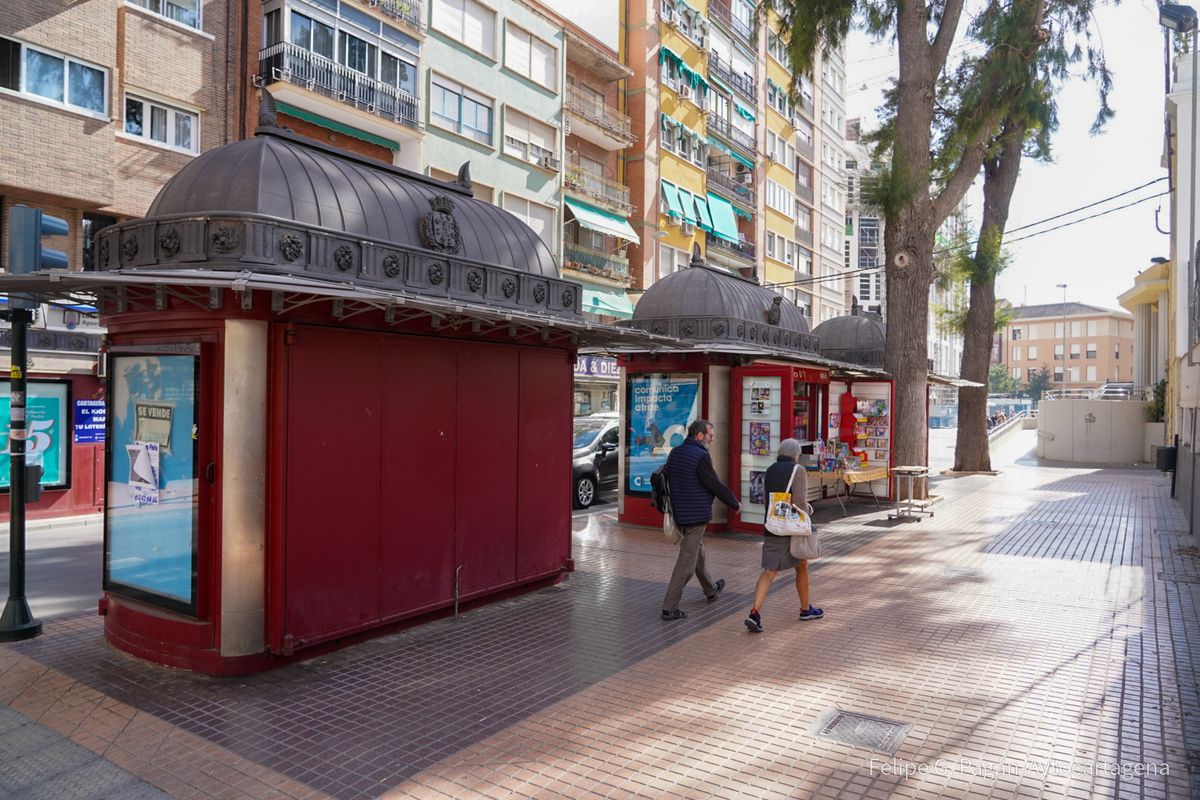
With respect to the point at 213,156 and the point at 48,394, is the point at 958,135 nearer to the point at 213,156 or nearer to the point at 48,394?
the point at 213,156

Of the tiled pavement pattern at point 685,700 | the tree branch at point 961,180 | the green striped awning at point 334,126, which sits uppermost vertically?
the green striped awning at point 334,126

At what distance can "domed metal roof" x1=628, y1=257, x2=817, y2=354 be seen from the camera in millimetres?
13859

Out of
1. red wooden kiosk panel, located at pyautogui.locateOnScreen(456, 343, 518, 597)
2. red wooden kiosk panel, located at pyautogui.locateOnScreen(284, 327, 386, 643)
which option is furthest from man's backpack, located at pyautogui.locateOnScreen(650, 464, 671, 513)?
red wooden kiosk panel, located at pyautogui.locateOnScreen(284, 327, 386, 643)

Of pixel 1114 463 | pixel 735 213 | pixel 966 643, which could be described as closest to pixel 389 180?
pixel 966 643

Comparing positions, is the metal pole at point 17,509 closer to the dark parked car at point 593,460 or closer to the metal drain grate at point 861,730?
the metal drain grate at point 861,730

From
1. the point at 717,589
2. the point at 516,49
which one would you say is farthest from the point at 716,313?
the point at 516,49

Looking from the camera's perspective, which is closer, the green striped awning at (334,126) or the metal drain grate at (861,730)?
the metal drain grate at (861,730)

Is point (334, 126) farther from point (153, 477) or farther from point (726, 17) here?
point (726, 17)

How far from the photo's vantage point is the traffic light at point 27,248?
666 centimetres

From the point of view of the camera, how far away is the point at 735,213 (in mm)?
41531

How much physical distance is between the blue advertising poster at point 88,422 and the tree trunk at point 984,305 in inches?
870

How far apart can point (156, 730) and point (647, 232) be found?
98.8 feet

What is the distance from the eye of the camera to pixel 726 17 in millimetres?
40344

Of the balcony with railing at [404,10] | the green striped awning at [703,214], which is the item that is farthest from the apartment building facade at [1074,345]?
the balcony with railing at [404,10]
